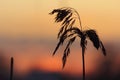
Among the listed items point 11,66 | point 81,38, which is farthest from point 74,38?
point 11,66

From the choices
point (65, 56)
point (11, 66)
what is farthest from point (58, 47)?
point (11, 66)

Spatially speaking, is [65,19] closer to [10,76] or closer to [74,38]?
[74,38]

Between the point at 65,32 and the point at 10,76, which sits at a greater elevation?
the point at 65,32

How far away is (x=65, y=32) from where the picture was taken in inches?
812

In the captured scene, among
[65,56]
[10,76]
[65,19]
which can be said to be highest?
[65,19]

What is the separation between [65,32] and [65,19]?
48cm

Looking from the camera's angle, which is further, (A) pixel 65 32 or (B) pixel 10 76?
(B) pixel 10 76

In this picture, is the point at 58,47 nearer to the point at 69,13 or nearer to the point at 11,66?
the point at 69,13

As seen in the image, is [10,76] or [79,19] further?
[10,76]

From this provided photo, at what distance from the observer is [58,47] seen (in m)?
20.6

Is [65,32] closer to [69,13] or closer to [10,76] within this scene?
[69,13]

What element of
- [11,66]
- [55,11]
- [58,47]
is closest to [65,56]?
[58,47]

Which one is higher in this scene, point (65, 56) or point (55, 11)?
point (55, 11)

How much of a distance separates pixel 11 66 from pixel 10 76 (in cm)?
76
